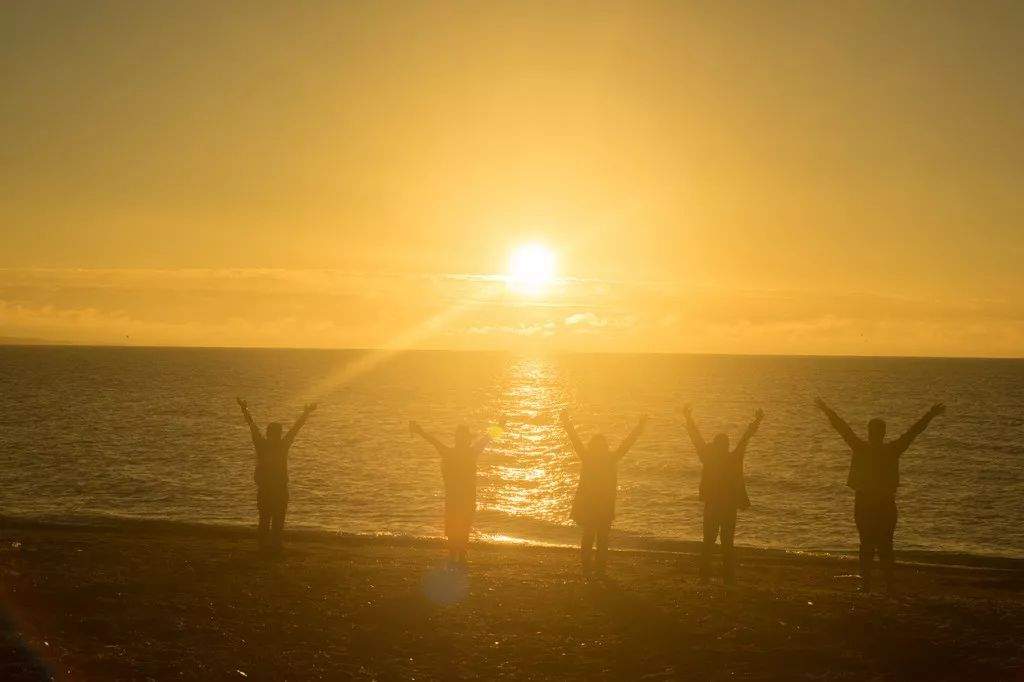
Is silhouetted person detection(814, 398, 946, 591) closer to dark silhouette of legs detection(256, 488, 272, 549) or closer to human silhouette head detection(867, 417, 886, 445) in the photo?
human silhouette head detection(867, 417, 886, 445)

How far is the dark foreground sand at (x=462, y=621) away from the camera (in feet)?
31.4

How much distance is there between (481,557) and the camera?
1678 centimetres

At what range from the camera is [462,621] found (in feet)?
37.2

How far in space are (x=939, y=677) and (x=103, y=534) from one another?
1491 cm

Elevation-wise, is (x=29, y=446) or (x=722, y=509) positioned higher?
(x=722, y=509)

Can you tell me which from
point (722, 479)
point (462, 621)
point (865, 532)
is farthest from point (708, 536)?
point (462, 621)

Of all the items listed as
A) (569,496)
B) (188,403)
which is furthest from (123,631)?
(188,403)

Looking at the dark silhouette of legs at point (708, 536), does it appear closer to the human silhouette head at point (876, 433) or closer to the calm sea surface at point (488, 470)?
the human silhouette head at point (876, 433)

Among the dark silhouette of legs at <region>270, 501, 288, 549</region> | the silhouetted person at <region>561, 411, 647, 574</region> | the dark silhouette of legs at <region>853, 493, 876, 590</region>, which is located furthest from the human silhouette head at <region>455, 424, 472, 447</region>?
the dark silhouette of legs at <region>853, 493, 876, 590</region>

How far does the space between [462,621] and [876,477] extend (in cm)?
580

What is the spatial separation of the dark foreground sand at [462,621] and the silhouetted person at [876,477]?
36.1 inches

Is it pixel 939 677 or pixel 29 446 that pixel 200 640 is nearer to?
pixel 939 677

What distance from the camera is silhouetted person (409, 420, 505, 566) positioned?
14344 millimetres

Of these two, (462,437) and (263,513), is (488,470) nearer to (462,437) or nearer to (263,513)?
(263,513)
